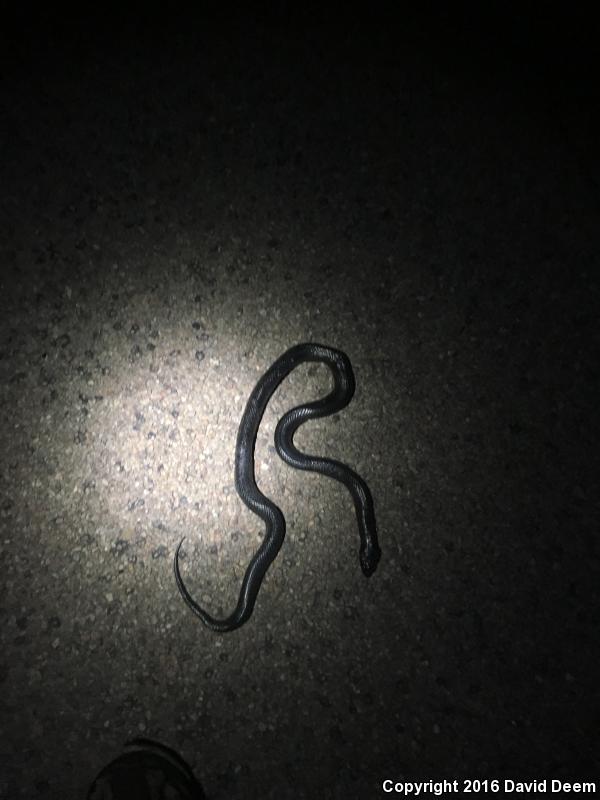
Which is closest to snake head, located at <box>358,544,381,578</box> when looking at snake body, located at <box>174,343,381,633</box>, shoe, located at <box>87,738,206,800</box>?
snake body, located at <box>174,343,381,633</box>

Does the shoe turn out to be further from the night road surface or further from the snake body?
the snake body

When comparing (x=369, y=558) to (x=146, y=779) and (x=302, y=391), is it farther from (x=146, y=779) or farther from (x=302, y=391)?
(x=146, y=779)

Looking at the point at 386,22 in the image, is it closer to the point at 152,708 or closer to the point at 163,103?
the point at 163,103

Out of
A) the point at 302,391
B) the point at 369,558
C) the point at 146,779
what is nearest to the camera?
the point at 146,779

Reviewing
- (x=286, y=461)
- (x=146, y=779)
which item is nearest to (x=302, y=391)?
(x=286, y=461)

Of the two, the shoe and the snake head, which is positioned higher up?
the snake head

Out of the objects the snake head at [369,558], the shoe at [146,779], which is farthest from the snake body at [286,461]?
the shoe at [146,779]

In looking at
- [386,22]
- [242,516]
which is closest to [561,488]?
[242,516]

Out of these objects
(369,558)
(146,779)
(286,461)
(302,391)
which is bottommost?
(146,779)
